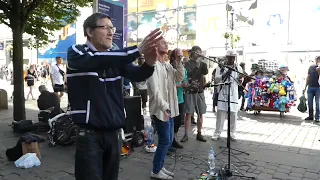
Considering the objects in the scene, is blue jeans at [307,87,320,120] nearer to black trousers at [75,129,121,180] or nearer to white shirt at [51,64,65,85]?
black trousers at [75,129,121,180]

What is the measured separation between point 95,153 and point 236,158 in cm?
364

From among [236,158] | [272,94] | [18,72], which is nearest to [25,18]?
[18,72]

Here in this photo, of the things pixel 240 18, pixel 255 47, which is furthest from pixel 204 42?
pixel 255 47

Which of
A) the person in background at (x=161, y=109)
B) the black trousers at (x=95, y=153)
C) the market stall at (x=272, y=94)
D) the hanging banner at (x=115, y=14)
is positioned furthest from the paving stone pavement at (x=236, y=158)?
the hanging banner at (x=115, y=14)

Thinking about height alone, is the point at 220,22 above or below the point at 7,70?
above

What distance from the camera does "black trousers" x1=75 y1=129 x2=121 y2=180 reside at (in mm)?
2070

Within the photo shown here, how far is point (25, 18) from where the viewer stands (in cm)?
745

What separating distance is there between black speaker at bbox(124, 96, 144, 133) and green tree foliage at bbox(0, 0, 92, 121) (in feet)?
11.8

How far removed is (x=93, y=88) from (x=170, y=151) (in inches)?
145

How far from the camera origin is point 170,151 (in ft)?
17.9

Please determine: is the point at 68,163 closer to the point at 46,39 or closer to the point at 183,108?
the point at 183,108

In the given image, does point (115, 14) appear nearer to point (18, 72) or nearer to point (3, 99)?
point (18, 72)

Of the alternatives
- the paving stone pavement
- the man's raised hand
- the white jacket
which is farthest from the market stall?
the man's raised hand

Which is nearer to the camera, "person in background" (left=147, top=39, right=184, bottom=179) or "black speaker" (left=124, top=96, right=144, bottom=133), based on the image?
"person in background" (left=147, top=39, right=184, bottom=179)
